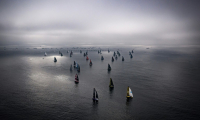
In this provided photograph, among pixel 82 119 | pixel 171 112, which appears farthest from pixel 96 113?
pixel 171 112

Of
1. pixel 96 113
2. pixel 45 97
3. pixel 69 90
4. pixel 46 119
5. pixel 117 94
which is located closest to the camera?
pixel 46 119

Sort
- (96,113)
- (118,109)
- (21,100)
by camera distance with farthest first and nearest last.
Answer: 1. (21,100)
2. (118,109)
3. (96,113)

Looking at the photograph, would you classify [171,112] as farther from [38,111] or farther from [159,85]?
[38,111]

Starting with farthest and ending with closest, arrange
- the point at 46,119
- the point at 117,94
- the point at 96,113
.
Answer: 1. the point at 117,94
2. the point at 96,113
3. the point at 46,119

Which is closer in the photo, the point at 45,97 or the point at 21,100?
the point at 21,100

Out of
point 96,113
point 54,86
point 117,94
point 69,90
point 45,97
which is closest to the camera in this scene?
point 96,113

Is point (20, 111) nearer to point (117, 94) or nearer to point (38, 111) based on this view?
point (38, 111)

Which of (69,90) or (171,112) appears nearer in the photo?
(171,112)

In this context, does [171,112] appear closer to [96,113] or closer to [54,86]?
[96,113]

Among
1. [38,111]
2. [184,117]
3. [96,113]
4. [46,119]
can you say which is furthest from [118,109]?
[38,111]
